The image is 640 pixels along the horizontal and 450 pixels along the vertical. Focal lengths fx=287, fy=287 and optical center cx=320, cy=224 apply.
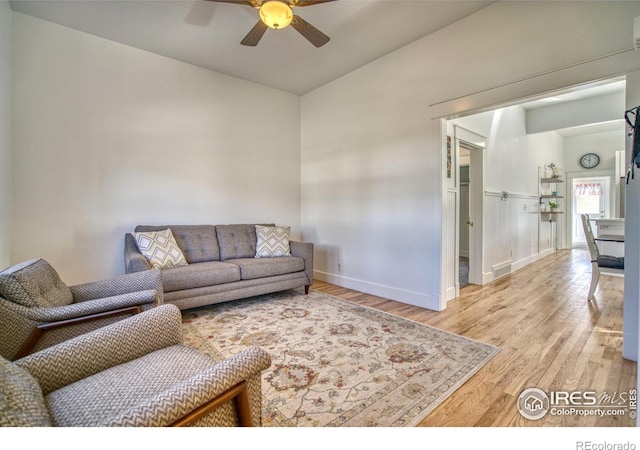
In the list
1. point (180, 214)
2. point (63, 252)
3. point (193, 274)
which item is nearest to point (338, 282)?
point (193, 274)

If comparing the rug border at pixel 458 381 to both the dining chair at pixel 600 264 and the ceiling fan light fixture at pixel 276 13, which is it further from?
the ceiling fan light fixture at pixel 276 13

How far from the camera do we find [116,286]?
6.48ft

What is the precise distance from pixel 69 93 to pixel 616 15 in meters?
4.81

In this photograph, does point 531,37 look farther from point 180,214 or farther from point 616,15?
point 180,214

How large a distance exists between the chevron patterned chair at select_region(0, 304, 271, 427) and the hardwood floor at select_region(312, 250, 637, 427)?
1.08 metres

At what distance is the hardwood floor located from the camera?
1.51 metres

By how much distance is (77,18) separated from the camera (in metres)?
2.80

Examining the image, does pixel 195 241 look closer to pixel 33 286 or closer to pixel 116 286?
pixel 116 286

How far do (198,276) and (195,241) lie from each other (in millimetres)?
720

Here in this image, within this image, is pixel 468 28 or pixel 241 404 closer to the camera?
pixel 241 404

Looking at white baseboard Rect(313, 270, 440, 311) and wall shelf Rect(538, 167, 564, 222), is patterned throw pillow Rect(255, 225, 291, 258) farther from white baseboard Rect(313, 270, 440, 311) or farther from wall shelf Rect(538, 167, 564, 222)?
wall shelf Rect(538, 167, 564, 222)

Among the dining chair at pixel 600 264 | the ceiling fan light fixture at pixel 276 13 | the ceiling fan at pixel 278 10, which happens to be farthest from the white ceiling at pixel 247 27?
the dining chair at pixel 600 264

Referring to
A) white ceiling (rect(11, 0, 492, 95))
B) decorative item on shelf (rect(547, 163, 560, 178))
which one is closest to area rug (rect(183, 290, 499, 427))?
white ceiling (rect(11, 0, 492, 95))

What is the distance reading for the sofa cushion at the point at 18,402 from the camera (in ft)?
1.97
